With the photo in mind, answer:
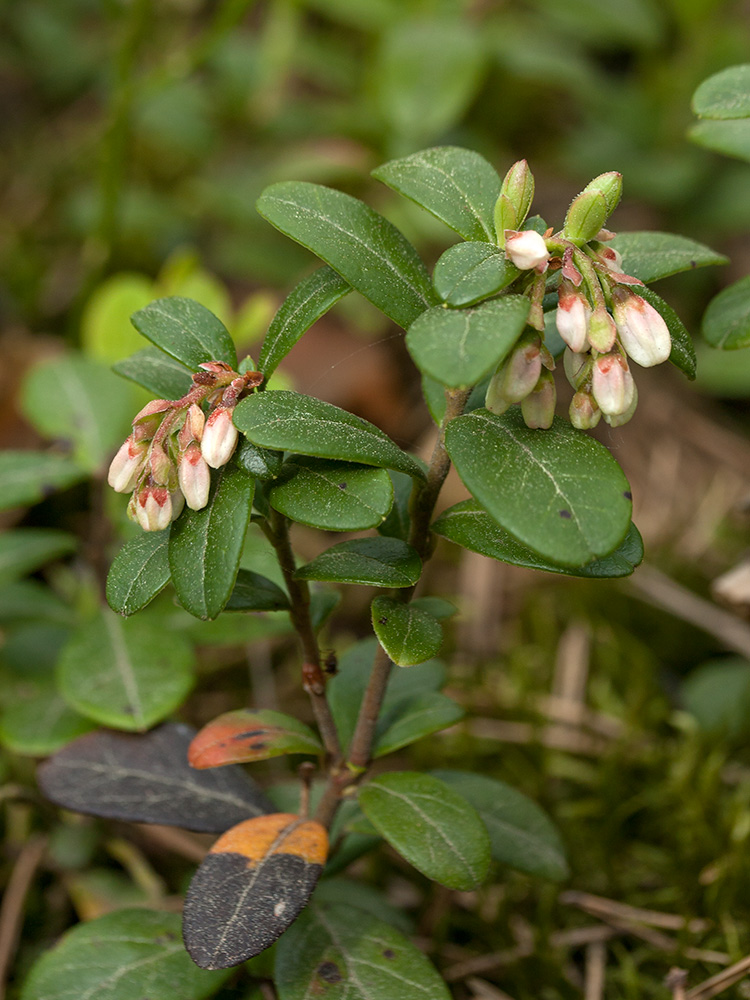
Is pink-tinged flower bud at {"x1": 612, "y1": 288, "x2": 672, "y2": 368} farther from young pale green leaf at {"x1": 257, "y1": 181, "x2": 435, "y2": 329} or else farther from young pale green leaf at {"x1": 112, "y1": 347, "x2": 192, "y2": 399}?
young pale green leaf at {"x1": 112, "y1": 347, "x2": 192, "y2": 399}

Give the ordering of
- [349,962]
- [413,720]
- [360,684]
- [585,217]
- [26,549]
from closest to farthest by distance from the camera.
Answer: [585,217], [349,962], [413,720], [360,684], [26,549]

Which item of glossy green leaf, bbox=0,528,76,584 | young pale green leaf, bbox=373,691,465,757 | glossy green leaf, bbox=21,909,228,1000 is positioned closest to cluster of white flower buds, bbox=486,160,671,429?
young pale green leaf, bbox=373,691,465,757

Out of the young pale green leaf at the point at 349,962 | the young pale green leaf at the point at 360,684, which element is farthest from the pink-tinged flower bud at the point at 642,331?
the young pale green leaf at the point at 349,962

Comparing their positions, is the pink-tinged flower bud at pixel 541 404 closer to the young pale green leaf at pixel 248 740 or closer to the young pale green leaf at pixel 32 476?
the young pale green leaf at pixel 248 740

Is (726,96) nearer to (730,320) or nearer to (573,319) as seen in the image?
(730,320)

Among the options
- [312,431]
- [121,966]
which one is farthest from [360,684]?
[312,431]

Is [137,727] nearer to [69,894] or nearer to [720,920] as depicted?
[69,894]

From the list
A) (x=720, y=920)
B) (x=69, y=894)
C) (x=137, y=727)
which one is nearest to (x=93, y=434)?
(x=137, y=727)
